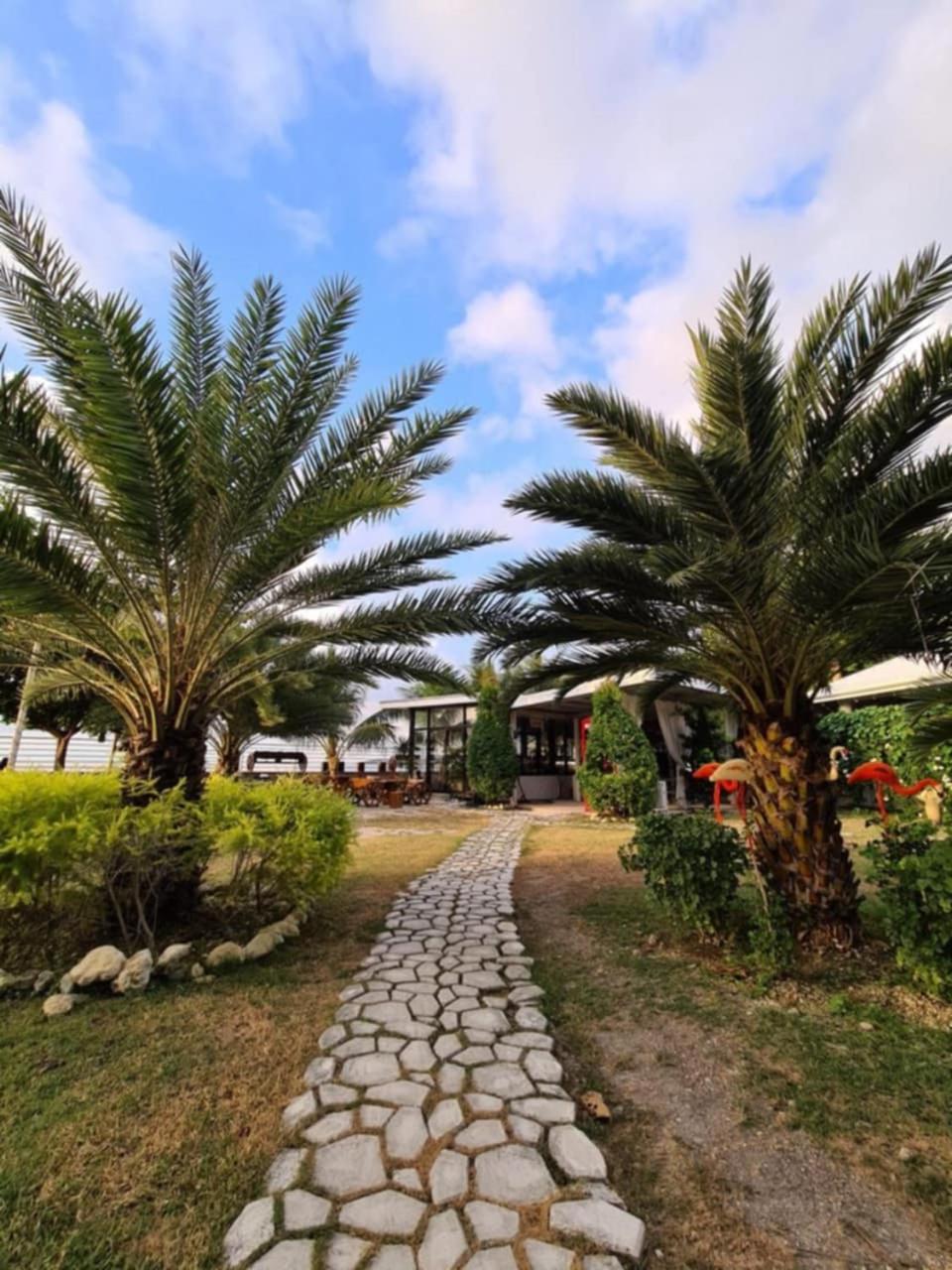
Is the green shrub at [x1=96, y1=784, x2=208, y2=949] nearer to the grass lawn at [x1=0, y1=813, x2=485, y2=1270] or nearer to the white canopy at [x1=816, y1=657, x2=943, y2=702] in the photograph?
the grass lawn at [x1=0, y1=813, x2=485, y2=1270]

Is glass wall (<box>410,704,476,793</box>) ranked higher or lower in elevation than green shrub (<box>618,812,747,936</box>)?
higher

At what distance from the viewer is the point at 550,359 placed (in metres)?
6.94

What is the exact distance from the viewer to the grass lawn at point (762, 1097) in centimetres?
195

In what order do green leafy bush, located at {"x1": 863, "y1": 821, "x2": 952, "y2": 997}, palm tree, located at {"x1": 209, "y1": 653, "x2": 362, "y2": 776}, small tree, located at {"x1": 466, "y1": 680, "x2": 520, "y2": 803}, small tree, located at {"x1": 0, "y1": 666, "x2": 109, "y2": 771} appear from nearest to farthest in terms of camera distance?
green leafy bush, located at {"x1": 863, "y1": 821, "x2": 952, "y2": 997} → palm tree, located at {"x1": 209, "y1": 653, "x2": 362, "y2": 776} → small tree, located at {"x1": 0, "y1": 666, "x2": 109, "y2": 771} → small tree, located at {"x1": 466, "y1": 680, "x2": 520, "y2": 803}

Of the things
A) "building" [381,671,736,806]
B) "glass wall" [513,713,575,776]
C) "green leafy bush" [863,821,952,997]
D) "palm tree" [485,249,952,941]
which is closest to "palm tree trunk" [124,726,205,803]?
"palm tree" [485,249,952,941]

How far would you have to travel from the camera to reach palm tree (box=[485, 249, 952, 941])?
3473 millimetres

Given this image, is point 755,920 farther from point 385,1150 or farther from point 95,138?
point 95,138

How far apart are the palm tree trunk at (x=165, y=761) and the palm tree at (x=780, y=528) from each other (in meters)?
3.02

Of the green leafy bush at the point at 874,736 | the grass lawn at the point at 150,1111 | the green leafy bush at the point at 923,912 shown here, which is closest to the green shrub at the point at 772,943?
the green leafy bush at the point at 923,912

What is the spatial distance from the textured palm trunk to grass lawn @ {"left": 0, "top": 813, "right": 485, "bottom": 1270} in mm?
3379

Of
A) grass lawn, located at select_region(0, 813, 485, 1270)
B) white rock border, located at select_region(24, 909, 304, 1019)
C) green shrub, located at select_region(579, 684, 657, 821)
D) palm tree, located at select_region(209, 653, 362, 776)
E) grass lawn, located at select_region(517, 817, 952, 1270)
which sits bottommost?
grass lawn, located at select_region(517, 817, 952, 1270)

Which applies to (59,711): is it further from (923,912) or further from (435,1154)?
(923,912)

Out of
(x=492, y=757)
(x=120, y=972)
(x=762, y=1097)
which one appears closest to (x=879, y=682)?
(x=492, y=757)

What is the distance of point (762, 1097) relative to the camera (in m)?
2.72
